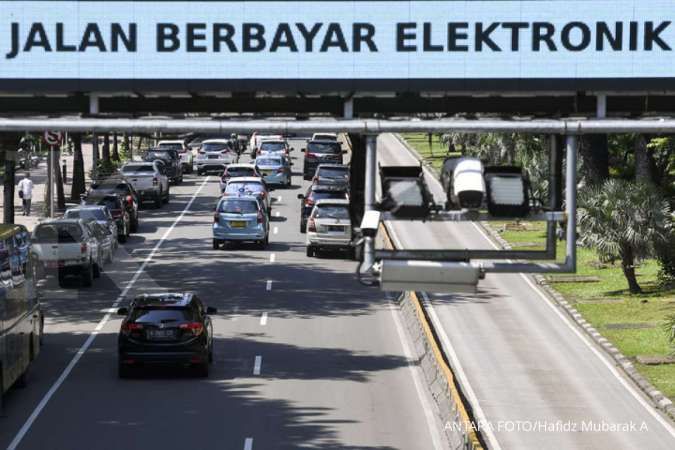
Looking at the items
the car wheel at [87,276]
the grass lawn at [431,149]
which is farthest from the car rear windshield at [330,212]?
the grass lawn at [431,149]

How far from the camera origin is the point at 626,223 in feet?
145

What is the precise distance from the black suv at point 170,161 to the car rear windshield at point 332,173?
13.1 m

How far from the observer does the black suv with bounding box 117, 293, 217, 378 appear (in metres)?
30.6

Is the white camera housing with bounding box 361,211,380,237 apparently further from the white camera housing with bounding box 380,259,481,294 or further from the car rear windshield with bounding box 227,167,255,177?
the car rear windshield with bounding box 227,167,255,177

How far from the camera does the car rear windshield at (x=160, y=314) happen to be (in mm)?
30594

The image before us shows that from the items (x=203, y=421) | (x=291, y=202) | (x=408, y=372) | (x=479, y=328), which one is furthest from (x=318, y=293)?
(x=291, y=202)

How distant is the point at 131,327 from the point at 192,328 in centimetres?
122

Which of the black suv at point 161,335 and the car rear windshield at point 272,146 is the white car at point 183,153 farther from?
the black suv at point 161,335

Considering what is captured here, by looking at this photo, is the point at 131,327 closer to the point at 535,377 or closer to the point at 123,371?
the point at 123,371

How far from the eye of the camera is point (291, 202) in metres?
69.7

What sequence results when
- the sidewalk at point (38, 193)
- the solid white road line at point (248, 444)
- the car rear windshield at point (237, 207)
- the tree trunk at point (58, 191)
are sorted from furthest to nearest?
1. the tree trunk at point (58, 191)
2. the sidewalk at point (38, 193)
3. the car rear windshield at point (237, 207)
4. the solid white road line at point (248, 444)

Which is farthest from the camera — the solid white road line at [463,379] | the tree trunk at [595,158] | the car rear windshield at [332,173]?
the car rear windshield at [332,173]

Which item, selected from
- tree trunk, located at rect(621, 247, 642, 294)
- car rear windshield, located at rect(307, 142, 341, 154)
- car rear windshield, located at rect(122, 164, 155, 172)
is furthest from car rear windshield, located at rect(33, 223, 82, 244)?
car rear windshield, located at rect(307, 142, 341, 154)

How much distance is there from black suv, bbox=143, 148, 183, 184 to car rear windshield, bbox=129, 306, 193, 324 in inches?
1834
